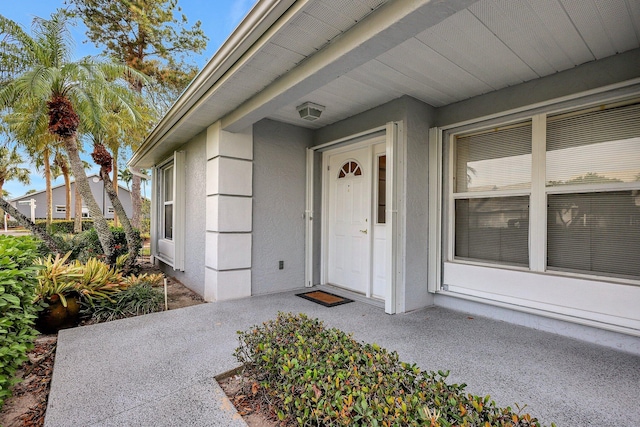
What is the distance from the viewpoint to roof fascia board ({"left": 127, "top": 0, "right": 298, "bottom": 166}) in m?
2.12

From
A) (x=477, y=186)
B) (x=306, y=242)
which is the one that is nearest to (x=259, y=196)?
(x=306, y=242)

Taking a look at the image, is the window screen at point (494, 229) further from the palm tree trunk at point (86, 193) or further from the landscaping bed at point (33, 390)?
the palm tree trunk at point (86, 193)

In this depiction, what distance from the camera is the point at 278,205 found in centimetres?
471

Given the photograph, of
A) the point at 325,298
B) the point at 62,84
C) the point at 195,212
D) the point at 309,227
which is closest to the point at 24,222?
the point at 62,84

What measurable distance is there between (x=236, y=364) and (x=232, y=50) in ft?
8.34

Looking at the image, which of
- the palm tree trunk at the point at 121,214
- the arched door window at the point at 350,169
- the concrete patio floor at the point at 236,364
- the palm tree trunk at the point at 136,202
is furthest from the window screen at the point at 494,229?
the palm tree trunk at the point at 136,202

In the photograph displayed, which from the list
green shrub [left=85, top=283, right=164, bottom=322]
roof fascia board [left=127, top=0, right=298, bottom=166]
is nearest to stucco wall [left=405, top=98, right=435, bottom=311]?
roof fascia board [left=127, top=0, right=298, bottom=166]

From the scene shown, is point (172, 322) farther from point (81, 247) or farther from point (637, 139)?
point (81, 247)


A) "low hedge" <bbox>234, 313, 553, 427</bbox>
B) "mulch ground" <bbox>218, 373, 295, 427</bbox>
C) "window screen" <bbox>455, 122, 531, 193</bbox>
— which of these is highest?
"window screen" <bbox>455, 122, 531, 193</bbox>

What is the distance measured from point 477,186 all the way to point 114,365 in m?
4.01

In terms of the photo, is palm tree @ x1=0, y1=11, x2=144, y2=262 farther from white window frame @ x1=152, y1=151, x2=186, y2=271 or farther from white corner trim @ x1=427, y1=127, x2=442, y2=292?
white corner trim @ x1=427, y1=127, x2=442, y2=292

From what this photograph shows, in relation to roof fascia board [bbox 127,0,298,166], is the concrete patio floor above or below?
below

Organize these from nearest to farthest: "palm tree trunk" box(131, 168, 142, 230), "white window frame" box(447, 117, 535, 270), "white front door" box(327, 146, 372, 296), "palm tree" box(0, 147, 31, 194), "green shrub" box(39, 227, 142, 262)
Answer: "white window frame" box(447, 117, 535, 270) → "white front door" box(327, 146, 372, 296) → "green shrub" box(39, 227, 142, 262) → "palm tree trunk" box(131, 168, 142, 230) → "palm tree" box(0, 147, 31, 194)

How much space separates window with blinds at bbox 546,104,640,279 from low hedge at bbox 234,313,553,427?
2.13 metres
